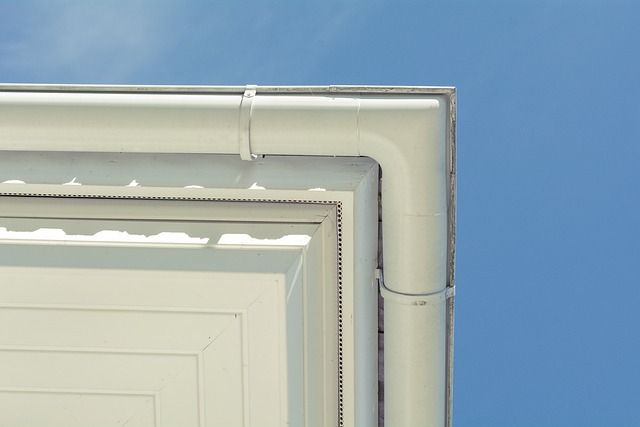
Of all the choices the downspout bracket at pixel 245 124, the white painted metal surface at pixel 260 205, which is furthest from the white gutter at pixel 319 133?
the white painted metal surface at pixel 260 205

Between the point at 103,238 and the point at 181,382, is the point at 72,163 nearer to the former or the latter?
the point at 103,238

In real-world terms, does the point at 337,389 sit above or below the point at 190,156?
below

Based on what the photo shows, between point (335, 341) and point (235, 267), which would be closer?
point (235, 267)

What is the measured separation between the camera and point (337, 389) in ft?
15.4

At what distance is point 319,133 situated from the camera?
156 inches

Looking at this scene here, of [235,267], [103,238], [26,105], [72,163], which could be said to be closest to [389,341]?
[235,267]

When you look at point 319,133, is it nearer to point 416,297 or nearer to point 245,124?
point 245,124

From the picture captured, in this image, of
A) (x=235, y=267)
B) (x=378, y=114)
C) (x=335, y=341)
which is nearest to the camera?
(x=378, y=114)

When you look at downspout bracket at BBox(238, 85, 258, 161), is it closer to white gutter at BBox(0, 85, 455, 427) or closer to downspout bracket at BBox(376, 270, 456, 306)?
white gutter at BBox(0, 85, 455, 427)

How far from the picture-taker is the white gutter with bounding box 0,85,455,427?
3.96 metres

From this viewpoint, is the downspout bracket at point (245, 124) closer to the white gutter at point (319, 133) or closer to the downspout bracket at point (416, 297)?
the white gutter at point (319, 133)

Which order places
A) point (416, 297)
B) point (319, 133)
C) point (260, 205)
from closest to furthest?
point (319, 133) → point (416, 297) → point (260, 205)

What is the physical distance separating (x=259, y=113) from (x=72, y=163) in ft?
4.22

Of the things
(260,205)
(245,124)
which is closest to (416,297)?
(260,205)
